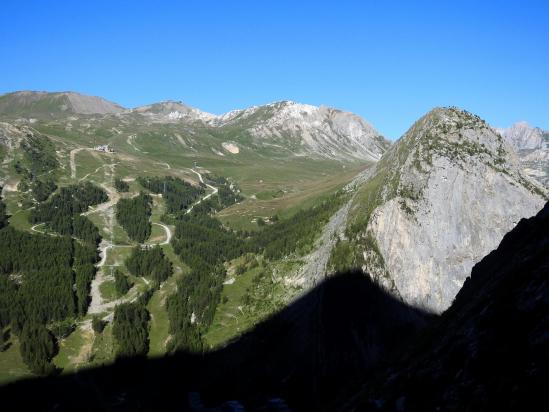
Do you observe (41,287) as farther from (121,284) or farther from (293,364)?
(293,364)

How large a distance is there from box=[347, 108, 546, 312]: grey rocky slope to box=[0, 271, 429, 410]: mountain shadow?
9.18m

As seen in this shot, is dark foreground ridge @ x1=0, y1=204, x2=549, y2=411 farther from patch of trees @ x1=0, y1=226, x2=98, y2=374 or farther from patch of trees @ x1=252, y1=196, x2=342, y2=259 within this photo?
patch of trees @ x1=252, y1=196, x2=342, y2=259

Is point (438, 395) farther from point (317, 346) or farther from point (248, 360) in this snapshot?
point (248, 360)

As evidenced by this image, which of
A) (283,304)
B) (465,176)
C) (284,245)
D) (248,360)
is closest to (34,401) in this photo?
(248,360)

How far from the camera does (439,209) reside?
423 ft

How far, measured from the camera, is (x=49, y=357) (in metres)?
115

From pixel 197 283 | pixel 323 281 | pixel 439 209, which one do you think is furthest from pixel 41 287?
pixel 439 209

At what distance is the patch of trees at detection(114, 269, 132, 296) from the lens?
149 m

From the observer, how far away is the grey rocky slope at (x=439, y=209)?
388 feet

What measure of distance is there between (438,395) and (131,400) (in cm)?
8659

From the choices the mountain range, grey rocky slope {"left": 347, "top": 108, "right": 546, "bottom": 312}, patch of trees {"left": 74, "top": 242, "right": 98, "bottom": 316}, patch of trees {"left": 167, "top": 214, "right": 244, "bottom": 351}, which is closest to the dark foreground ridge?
the mountain range

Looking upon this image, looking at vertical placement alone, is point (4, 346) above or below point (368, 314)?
below

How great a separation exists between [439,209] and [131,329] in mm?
88860

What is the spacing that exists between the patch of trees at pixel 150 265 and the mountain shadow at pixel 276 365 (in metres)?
47.2
